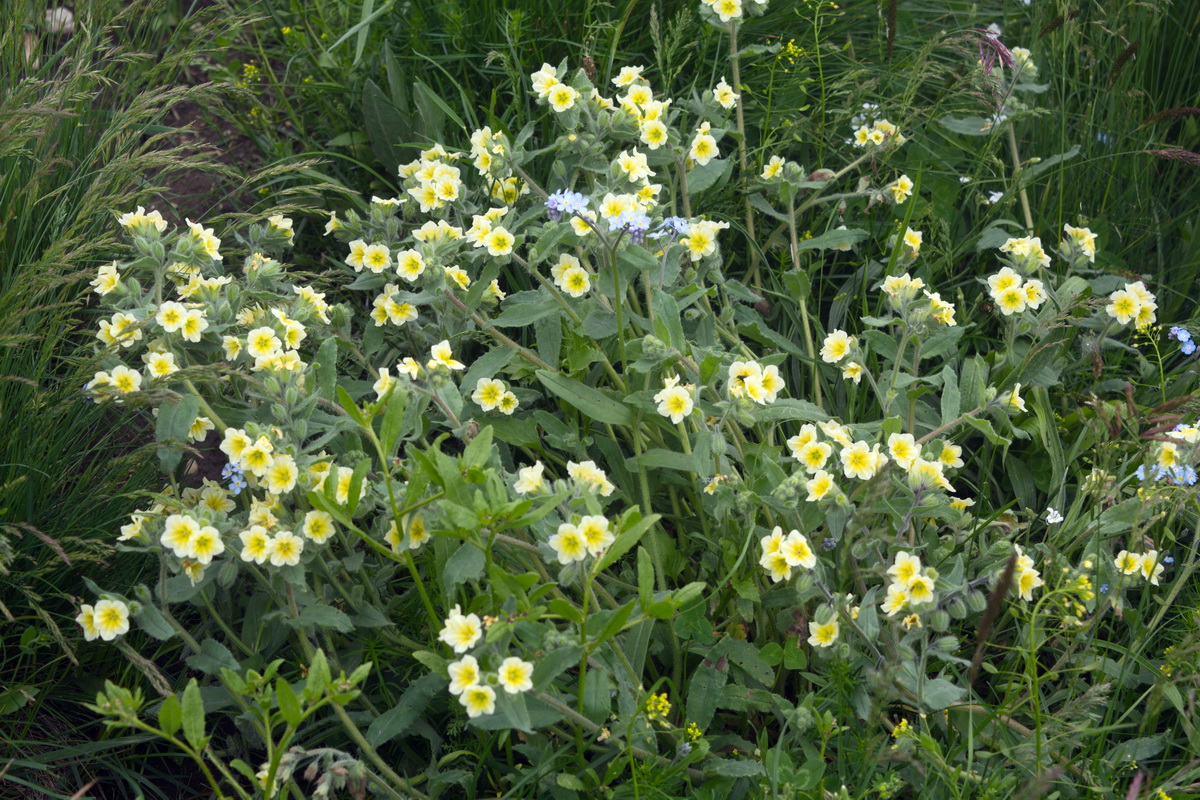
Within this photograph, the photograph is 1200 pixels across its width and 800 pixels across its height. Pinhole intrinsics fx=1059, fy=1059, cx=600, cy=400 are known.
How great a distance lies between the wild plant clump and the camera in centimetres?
176

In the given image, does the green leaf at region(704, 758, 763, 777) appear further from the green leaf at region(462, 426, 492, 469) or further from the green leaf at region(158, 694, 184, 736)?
the green leaf at region(158, 694, 184, 736)

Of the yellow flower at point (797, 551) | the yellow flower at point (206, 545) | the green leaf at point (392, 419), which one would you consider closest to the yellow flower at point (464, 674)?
the green leaf at point (392, 419)

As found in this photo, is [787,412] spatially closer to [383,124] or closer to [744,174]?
[744,174]

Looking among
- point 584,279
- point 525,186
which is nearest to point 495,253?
point 584,279

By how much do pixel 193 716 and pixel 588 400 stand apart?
3.10 feet

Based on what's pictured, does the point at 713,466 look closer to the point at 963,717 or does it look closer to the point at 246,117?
the point at 963,717

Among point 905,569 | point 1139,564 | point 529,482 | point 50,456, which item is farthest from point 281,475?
point 1139,564

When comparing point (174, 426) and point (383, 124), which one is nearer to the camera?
point (174, 426)

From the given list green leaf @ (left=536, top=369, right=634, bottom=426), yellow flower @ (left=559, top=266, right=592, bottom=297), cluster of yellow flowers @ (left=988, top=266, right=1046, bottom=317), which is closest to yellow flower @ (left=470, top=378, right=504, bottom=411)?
green leaf @ (left=536, top=369, right=634, bottom=426)

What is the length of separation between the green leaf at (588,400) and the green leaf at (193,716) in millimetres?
868

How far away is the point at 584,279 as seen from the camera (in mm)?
2242

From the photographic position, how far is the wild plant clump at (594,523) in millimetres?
1765

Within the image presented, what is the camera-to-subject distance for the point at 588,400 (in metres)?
2.17

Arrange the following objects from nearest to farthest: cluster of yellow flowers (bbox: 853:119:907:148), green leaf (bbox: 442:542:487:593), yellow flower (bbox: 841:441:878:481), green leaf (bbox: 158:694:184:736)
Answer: green leaf (bbox: 158:694:184:736), green leaf (bbox: 442:542:487:593), yellow flower (bbox: 841:441:878:481), cluster of yellow flowers (bbox: 853:119:907:148)
